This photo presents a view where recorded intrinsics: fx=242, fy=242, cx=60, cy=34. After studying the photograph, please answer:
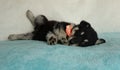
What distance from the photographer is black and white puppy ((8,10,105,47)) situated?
5.73ft

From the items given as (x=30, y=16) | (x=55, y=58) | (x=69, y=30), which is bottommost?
(x=55, y=58)

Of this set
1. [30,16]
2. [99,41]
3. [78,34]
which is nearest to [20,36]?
[30,16]

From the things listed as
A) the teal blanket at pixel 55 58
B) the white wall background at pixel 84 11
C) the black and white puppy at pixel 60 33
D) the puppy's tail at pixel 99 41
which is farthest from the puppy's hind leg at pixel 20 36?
the puppy's tail at pixel 99 41

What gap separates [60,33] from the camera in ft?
6.16

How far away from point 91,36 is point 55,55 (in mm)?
414

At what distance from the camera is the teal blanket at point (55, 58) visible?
1.30 meters

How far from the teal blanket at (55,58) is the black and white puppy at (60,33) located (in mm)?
181

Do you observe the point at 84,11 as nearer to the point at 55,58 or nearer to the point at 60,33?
the point at 60,33

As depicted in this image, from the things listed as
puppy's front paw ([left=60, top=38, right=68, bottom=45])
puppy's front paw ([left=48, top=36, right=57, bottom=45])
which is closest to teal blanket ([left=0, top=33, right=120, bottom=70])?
puppy's front paw ([left=48, top=36, right=57, bottom=45])

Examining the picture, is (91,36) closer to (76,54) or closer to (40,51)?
(76,54)

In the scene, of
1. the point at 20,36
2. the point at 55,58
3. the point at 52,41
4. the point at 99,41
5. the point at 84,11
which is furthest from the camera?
the point at 84,11

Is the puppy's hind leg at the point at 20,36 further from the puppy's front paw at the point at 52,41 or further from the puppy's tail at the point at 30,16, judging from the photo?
the puppy's front paw at the point at 52,41

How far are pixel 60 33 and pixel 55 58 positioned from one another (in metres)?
0.51

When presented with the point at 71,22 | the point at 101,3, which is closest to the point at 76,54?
the point at 71,22
